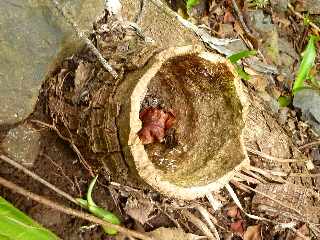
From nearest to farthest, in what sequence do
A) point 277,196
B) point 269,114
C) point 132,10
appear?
point 132,10 → point 277,196 → point 269,114

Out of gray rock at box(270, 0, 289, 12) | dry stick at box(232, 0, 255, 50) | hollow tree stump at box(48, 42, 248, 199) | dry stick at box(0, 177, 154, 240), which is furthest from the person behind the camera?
gray rock at box(270, 0, 289, 12)

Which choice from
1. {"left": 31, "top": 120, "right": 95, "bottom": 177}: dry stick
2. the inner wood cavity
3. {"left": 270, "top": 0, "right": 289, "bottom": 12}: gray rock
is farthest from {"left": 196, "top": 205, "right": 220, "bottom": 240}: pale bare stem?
{"left": 270, "top": 0, "right": 289, "bottom": 12}: gray rock

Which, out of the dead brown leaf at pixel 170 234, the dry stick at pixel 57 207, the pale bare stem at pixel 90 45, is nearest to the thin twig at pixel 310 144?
the dead brown leaf at pixel 170 234

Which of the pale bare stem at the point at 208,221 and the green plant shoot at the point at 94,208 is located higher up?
the green plant shoot at the point at 94,208

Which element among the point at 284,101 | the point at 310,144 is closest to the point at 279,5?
the point at 284,101

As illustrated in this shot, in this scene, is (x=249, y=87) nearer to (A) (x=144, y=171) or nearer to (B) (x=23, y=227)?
(A) (x=144, y=171)

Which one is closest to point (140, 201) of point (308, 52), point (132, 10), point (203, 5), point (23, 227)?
point (23, 227)

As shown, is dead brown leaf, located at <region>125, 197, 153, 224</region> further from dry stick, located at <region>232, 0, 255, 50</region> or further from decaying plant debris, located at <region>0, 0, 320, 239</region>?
dry stick, located at <region>232, 0, 255, 50</region>

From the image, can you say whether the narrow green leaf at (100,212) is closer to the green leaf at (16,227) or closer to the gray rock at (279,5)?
the green leaf at (16,227)
